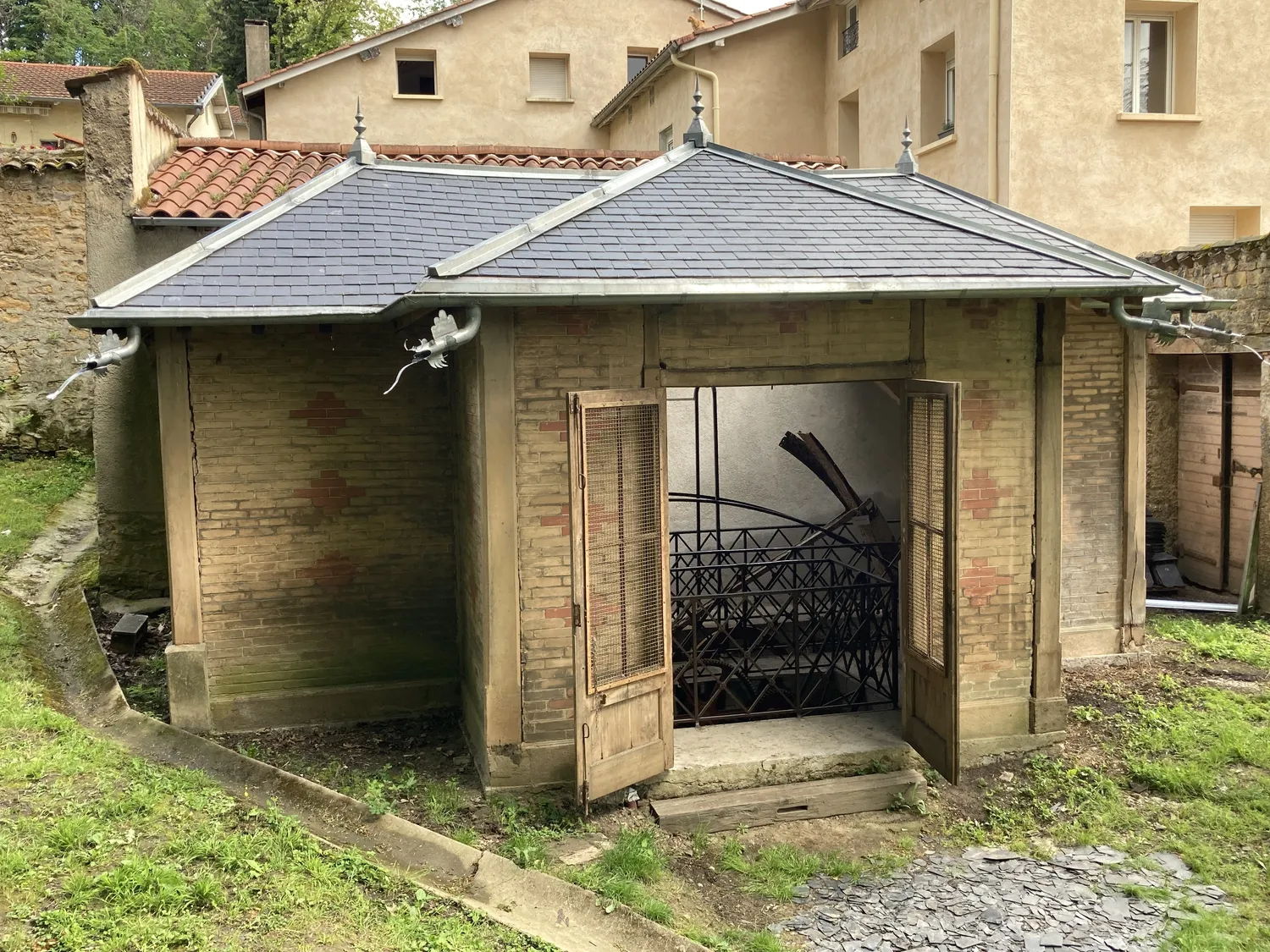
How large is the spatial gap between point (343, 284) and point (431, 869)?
12.9 ft

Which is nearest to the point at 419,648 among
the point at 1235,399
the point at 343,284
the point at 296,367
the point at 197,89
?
the point at 296,367

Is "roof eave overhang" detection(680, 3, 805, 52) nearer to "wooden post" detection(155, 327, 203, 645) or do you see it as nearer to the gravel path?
"wooden post" detection(155, 327, 203, 645)

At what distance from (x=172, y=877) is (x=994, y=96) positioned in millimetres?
12792

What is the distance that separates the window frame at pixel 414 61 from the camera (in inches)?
789

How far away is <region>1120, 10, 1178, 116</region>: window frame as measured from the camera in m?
13.8

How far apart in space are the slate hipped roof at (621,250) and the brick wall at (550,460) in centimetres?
50

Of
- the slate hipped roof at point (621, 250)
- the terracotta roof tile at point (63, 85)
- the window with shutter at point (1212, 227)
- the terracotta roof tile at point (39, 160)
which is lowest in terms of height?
the slate hipped roof at point (621, 250)

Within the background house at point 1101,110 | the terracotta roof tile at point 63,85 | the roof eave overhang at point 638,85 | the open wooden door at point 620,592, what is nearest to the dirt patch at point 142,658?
the open wooden door at point 620,592

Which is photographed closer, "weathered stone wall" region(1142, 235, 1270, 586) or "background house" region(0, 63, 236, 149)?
"weathered stone wall" region(1142, 235, 1270, 586)

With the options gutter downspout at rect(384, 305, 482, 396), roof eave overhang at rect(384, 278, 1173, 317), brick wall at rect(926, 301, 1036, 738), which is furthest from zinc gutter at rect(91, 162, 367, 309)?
brick wall at rect(926, 301, 1036, 738)

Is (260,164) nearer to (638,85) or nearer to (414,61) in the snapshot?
(638,85)

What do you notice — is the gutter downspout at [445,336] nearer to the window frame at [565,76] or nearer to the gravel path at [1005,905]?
the gravel path at [1005,905]

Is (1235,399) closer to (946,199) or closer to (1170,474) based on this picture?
(1170,474)

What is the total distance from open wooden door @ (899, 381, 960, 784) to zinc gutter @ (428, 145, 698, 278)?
2.44 m
